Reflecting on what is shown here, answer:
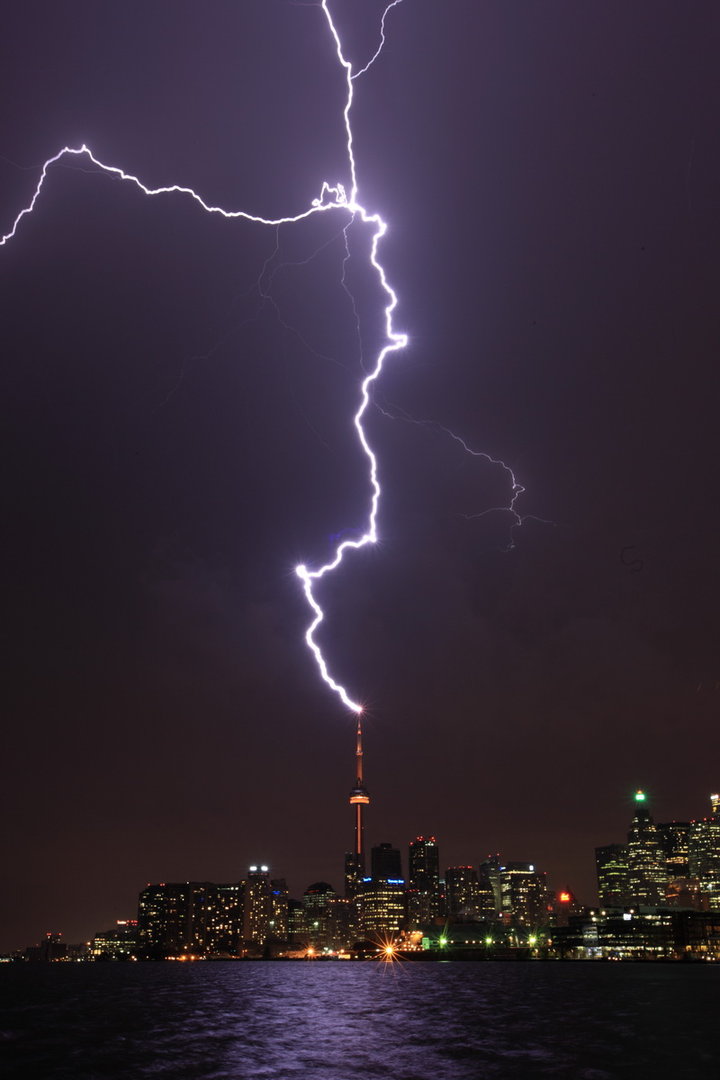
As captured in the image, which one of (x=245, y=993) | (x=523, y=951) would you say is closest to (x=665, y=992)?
(x=245, y=993)

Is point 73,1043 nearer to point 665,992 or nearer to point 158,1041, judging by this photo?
point 158,1041

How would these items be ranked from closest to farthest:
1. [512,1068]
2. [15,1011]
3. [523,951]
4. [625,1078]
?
[625,1078], [512,1068], [15,1011], [523,951]

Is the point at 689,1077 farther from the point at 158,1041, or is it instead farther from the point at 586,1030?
the point at 158,1041

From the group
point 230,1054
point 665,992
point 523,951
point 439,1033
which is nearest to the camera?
point 230,1054

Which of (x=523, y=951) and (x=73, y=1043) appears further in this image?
(x=523, y=951)

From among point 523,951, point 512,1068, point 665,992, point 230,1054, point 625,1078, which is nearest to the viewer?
point 625,1078


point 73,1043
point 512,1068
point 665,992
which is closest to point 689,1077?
point 512,1068

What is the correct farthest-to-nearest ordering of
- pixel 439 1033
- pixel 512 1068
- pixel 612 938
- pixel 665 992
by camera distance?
pixel 612 938 < pixel 665 992 < pixel 439 1033 < pixel 512 1068

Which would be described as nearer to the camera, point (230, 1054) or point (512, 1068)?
point (512, 1068)
